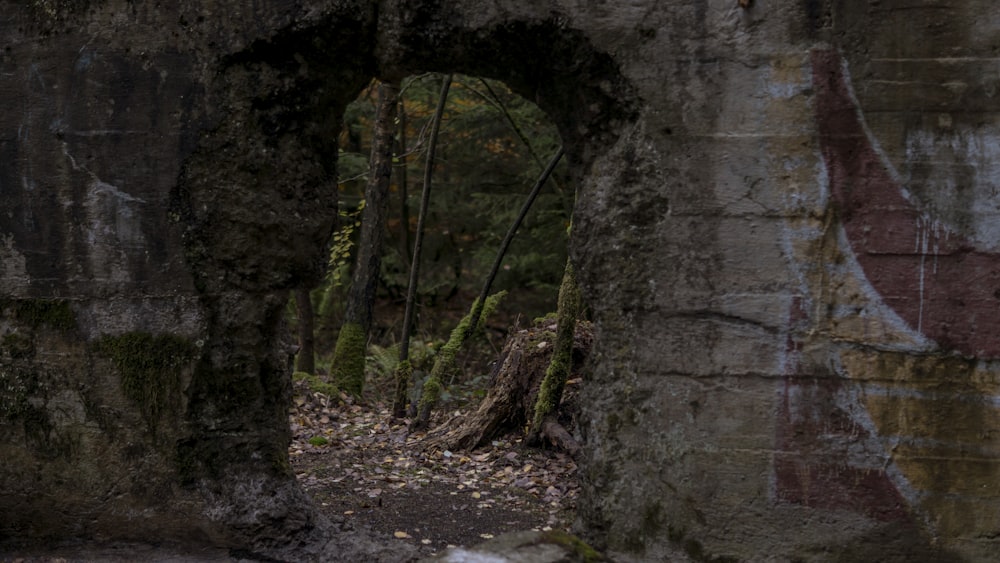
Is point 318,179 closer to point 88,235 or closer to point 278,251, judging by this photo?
point 278,251

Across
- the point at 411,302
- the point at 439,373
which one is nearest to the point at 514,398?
the point at 439,373

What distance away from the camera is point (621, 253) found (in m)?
3.88

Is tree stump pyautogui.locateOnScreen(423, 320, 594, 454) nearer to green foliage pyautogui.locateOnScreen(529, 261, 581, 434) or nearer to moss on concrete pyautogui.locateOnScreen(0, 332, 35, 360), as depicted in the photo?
green foliage pyautogui.locateOnScreen(529, 261, 581, 434)

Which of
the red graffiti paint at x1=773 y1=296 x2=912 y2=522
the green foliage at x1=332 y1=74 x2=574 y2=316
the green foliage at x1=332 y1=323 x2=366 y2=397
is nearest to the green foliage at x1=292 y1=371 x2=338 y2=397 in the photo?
the green foliage at x1=332 y1=323 x2=366 y2=397

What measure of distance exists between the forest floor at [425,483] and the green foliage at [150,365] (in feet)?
4.00

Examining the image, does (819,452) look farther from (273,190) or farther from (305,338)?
(305,338)

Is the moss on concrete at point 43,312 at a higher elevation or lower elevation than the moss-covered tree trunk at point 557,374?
higher

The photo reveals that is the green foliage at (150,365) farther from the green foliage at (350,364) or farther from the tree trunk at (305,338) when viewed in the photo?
the tree trunk at (305,338)

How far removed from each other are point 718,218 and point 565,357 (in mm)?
3292

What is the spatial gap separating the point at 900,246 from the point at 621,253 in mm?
A: 1184

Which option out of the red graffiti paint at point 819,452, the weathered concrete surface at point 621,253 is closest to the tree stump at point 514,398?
the weathered concrete surface at point 621,253

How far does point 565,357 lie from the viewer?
6.87 m

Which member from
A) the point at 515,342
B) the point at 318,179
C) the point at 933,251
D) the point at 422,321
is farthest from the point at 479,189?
the point at 933,251

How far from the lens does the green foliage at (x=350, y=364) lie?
885 cm
